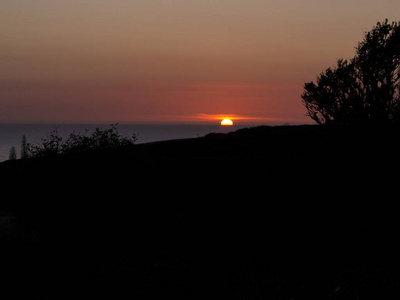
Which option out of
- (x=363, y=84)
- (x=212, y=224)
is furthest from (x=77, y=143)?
(x=363, y=84)

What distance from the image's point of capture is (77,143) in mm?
27516

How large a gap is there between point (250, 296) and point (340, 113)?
103ft

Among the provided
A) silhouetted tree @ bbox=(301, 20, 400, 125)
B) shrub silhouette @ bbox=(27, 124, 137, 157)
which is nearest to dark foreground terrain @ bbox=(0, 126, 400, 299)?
shrub silhouette @ bbox=(27, 124, 137, 157)

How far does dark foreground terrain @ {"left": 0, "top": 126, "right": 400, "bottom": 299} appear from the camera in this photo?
16.5 m

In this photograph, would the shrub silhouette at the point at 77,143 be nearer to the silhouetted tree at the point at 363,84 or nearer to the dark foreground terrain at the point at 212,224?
the dark foreground terrain at the point at 212,224

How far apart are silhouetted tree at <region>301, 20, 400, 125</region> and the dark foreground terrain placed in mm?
19139

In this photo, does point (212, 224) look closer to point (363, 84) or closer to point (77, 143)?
point (77, 143)

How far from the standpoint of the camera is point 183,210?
70.0ft

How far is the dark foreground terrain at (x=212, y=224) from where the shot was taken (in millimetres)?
16484

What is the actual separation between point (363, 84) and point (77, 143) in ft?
88.4

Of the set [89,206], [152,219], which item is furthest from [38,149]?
[152,219]

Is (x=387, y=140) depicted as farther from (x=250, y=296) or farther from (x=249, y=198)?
(x=250, y=296)

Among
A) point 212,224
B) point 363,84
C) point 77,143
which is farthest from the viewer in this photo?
point 363,84

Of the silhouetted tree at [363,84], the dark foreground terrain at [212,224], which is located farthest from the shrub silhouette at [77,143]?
the silhouetted tree at [363,84]
